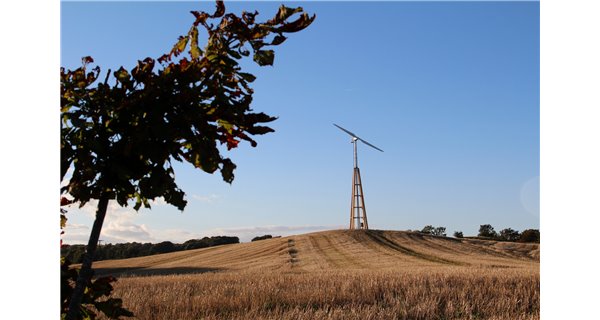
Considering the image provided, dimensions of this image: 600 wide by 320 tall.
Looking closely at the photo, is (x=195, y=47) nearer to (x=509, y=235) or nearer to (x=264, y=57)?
(x=264, y=57)

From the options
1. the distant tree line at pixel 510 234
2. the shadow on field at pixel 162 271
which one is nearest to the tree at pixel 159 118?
the shadow on field at pixel 162 271

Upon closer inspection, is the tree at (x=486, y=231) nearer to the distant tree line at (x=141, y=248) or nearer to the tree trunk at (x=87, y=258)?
the distant tree line at (x=141, y=248)

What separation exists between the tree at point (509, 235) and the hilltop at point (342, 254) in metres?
18.2

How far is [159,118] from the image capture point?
3148 mm

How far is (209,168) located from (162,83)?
68 cm

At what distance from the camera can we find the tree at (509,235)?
67.2m

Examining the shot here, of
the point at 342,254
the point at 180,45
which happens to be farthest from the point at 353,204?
the point at 180,45

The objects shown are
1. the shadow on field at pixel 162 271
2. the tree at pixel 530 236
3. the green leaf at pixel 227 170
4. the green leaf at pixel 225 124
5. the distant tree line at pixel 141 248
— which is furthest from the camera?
the tree at pixel 530 236

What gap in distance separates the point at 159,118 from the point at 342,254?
35.5 m
